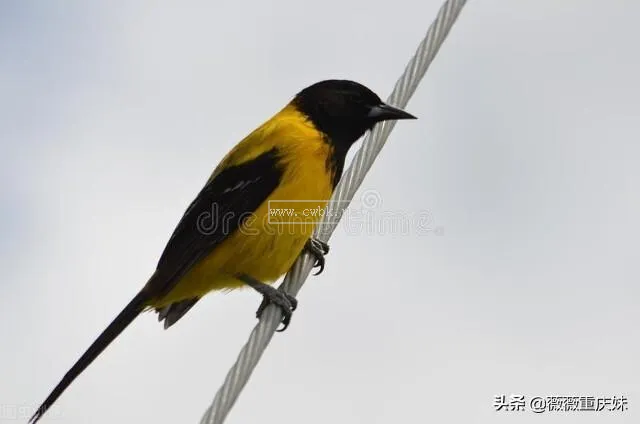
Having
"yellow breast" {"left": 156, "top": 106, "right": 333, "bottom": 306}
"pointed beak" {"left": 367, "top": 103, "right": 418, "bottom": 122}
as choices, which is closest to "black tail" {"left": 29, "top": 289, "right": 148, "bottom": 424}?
"yellow breast" {"left": 156, "top": 106, "right": 333, "bottom": 306}

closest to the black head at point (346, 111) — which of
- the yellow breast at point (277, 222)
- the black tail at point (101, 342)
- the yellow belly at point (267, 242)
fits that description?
the yellow breast at point (277, 222)

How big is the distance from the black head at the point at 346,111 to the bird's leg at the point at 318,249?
2.14 ft

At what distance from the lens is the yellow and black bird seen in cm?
609

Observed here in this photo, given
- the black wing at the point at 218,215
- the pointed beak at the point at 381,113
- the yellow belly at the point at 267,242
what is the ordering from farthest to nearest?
the pointed beak at the point at 381,113, the black wing at the point at 218,215, the yellow belly at the point at 267,242

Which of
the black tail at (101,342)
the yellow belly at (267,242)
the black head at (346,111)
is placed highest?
the black head at (346,111)

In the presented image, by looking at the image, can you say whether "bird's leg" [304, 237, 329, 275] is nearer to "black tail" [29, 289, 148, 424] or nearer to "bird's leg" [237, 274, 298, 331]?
"bird's leg" [237, 274, 298, 331]

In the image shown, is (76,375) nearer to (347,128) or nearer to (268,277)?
(268,277)

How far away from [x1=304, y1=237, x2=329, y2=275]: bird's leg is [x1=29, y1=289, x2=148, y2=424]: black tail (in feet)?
3.40

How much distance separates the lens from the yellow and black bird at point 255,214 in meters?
6.09

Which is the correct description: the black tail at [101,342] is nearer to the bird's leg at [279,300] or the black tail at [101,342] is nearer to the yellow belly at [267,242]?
the yellow belly at [267,242]

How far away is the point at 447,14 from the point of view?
538 centimetres

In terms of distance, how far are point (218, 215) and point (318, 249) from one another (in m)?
0.66

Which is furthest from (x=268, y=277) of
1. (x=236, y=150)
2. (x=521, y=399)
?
(x=521, y=399)

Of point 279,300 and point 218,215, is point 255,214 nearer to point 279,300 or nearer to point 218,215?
point 218,215
